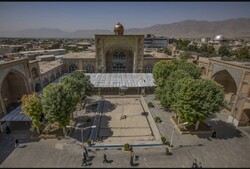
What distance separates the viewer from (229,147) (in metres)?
20.5

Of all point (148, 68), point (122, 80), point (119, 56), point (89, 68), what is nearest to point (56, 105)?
point (122, 80)

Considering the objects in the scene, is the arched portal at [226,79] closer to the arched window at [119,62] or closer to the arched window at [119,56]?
the arched window at [119,62]

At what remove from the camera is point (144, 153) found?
19344mm

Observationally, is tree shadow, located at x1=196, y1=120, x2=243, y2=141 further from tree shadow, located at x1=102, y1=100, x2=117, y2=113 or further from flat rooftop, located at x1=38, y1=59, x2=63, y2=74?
flat rooftop, located at x1=38, y1=59, x2=63, y2=74

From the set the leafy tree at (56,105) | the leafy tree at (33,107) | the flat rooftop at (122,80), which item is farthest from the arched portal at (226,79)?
the leafy tree at (33,107)

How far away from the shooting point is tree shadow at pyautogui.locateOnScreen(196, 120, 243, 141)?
22625 millimetres

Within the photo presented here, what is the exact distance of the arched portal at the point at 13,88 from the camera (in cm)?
2749

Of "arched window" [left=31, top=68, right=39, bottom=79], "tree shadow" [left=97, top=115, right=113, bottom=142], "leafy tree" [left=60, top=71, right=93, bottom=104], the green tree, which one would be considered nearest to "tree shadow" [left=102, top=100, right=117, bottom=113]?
"tree shadow" [left=97, top=115, right=113, bottom=142]

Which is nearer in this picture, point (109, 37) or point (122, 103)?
point (122, 103)

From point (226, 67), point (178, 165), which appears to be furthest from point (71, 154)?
point (226, 67)

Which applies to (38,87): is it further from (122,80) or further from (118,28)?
(118,28)

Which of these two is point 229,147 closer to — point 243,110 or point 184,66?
point 243,110

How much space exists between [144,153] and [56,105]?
475 inches

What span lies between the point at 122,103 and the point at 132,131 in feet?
33.2
